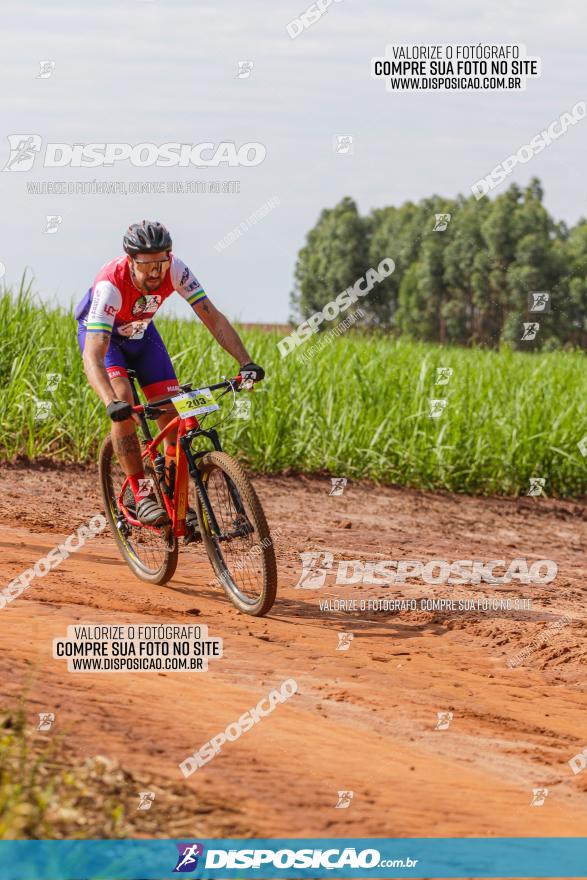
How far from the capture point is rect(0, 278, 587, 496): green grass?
12.5 metres

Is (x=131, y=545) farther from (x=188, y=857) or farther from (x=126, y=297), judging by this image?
(x=188, y=857)

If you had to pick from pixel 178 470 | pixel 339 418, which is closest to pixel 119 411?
pixel 178 470

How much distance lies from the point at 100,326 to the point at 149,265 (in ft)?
1.68

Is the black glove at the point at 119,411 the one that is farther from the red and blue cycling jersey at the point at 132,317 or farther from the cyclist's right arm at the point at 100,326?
the red and blue cycling jersey at the point at 132,317

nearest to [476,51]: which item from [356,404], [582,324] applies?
[356,404]

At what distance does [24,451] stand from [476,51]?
268 inches

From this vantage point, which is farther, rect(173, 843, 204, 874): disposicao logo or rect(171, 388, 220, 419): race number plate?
rect(171, 388, 220, 419): race number plate

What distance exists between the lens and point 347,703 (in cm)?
→ 541

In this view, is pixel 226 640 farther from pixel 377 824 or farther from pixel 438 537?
pixel 438 537

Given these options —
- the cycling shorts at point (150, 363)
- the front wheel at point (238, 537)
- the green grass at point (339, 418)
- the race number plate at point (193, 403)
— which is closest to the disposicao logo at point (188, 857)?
the front wheel at point (238, 537)

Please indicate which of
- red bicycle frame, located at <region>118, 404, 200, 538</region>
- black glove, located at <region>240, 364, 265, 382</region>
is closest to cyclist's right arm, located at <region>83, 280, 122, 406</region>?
red bicycle frame, located at <region>118, 404, 200, 538</region>

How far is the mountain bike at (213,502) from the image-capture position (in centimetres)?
658

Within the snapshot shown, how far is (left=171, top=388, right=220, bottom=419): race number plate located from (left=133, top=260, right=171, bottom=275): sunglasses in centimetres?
84

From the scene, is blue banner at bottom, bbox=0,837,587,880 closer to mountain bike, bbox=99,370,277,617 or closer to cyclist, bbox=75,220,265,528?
mountain bike, bbox=99,370,277,617
